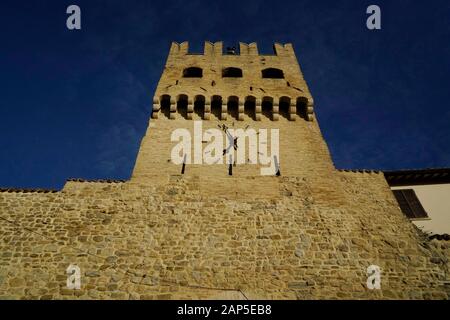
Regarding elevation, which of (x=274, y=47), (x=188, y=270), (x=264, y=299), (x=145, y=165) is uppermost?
(x=274, y=47)

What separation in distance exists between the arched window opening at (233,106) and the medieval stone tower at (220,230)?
0.83m

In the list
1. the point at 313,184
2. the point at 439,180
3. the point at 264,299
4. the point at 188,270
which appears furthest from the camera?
the point at 439,180

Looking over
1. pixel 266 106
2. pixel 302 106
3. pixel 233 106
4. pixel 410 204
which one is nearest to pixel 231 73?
pixel 233 106

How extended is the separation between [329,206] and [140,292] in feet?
18.3

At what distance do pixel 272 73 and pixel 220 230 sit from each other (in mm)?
9255

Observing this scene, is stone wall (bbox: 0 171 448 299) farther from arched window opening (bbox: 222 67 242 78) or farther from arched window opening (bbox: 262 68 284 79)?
arched window opening (bbox: 262 68 284 79)

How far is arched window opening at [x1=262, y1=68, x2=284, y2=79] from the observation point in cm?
1549

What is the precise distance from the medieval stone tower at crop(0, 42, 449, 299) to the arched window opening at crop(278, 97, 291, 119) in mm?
991

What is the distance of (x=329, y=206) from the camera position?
9.75 metres

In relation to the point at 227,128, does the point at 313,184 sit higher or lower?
lower

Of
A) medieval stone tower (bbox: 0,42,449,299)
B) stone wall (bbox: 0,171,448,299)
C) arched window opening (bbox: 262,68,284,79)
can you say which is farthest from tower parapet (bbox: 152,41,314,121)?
stone wall (bbox: 0,171,448,299)

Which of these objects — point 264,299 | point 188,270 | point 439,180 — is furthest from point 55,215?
point 439,180

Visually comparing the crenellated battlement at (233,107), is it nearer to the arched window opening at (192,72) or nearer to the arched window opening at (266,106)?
the arched window opening at (266,106)

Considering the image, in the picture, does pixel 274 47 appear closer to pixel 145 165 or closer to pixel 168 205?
pixel 145 165
